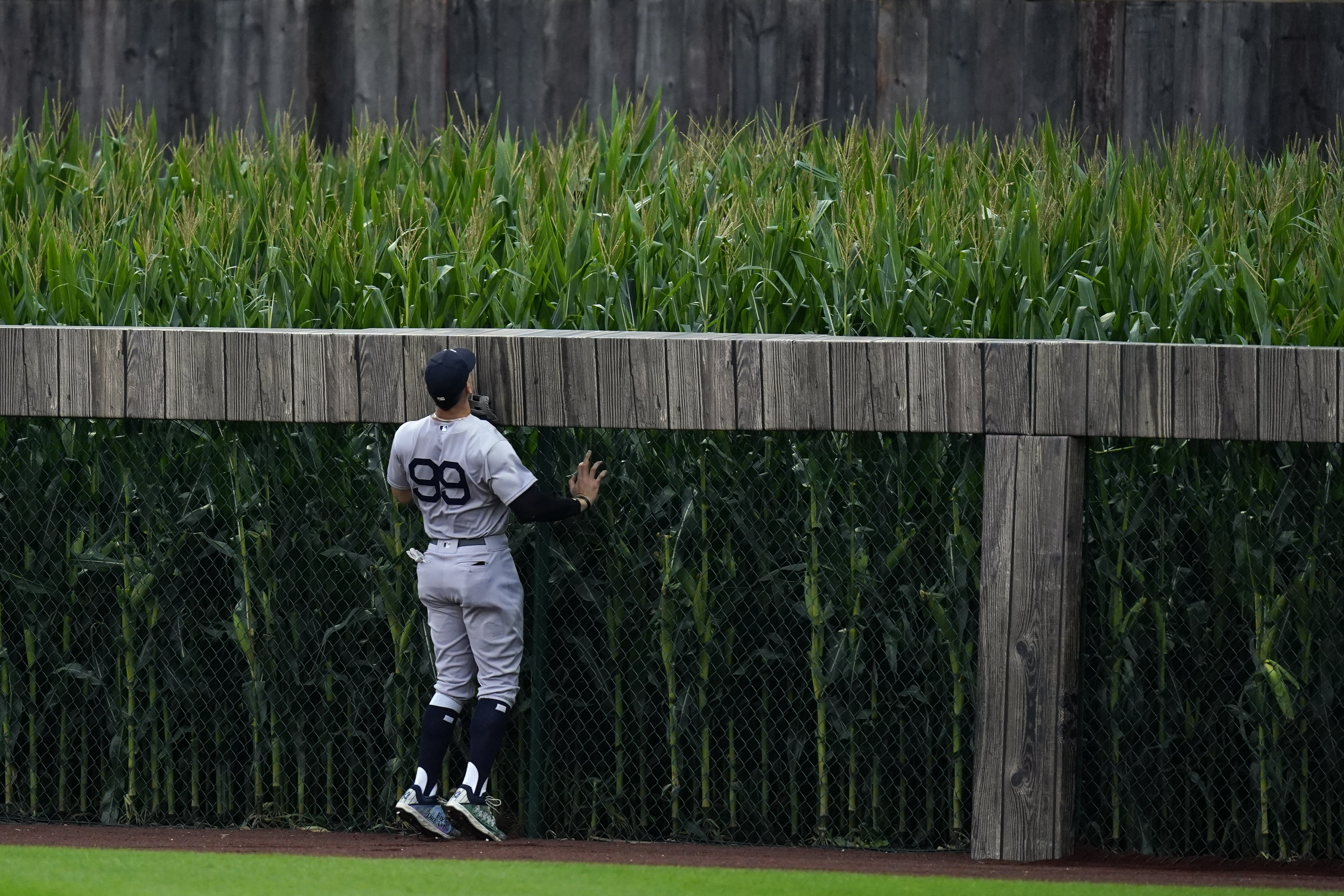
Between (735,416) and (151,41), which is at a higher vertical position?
(151,41)

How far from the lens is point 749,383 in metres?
5.24

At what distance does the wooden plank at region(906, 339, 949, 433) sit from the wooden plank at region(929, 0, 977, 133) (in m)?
6.44

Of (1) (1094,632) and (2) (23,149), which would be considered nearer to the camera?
(1) (1094,632)

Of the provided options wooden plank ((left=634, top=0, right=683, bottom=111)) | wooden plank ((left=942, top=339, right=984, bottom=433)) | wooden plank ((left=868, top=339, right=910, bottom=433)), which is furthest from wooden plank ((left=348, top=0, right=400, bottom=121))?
wooden plank ((left=942, top=339, right=984, bottom=433))

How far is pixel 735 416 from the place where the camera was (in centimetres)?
525

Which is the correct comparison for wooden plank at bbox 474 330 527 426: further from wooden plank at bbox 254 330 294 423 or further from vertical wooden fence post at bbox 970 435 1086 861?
vertical wooden fence post at bbox 970 435 1086 861

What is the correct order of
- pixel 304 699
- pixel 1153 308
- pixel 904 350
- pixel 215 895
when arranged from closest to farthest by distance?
pixel 215 895 < pixel 904 350 < pixel 304 699 < pixel 1153 308

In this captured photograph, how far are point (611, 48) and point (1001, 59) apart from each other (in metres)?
2.55

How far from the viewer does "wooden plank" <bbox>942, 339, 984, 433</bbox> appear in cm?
509

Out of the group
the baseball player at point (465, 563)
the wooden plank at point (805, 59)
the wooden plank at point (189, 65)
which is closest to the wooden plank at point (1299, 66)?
the wooden plank at point (805, 59)

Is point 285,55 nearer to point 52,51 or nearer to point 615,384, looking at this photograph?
point 52,51

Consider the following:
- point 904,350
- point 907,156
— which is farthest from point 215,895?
point 907,156

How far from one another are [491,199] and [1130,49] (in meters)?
5.15

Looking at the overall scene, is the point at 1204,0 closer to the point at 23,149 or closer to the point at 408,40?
the point at 408,40
